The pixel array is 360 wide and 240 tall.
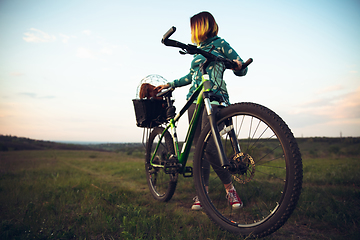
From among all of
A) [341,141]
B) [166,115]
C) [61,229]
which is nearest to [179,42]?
[166,115]

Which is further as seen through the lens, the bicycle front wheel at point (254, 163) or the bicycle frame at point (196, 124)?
the bicycle frame at point (196, 124)

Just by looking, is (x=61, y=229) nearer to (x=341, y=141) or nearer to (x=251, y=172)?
(x=251, y=172)

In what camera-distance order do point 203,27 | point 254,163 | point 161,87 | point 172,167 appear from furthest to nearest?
point 161,87 → point 172,167 → point 203,27 → point 254,163

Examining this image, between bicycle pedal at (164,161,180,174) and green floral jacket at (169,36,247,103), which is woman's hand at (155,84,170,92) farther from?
bicycle pedal at (164,161,180,174)

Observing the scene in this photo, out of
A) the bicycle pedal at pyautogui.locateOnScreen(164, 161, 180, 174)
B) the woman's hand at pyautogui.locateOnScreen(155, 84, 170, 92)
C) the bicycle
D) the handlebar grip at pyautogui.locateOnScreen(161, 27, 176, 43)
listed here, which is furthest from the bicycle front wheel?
the woman's hand at pyautogui.locateOnScreen(155, 84, 170, 92)

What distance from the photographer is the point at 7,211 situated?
2.36 meters

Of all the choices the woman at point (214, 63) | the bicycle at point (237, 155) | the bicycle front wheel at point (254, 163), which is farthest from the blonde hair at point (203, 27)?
the bicycle front wheel at point (254, 163)

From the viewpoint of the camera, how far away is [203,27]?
2471 millimetres

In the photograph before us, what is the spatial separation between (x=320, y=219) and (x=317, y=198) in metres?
0.61

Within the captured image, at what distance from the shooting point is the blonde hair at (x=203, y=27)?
8.08 feet

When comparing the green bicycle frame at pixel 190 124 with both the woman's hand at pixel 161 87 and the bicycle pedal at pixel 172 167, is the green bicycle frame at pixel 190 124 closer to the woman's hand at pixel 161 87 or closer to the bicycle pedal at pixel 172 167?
the bicycle pedal at pixel 172 167

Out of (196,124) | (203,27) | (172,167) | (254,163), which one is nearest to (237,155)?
(254,163)

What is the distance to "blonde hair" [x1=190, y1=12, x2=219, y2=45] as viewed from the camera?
2463 mm

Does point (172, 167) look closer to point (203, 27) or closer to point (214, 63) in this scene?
point (214, 63)
